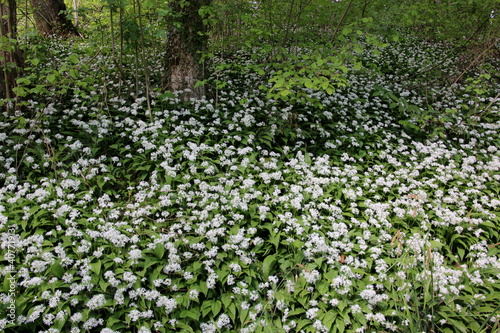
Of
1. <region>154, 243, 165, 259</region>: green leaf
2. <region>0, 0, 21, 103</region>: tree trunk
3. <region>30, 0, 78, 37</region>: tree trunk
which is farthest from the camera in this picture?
<region>30, 0, 78, 37</region>: tree trunk

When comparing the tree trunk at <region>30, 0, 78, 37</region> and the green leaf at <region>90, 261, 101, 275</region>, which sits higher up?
the tree trunk at <region>30, 0, 78, 37</region>

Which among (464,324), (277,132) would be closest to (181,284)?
(464,324)

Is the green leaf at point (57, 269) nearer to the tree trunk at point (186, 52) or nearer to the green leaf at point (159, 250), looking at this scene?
the green leaf at point (159, 250)

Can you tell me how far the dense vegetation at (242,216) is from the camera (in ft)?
9.36

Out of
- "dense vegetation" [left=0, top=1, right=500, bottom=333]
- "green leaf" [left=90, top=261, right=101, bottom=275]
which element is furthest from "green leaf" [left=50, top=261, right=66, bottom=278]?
"green leaf" [left=90, top=261, right=101, bottom=275]

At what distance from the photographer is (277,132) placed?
5.59m

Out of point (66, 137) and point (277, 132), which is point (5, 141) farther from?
point (277, 132)

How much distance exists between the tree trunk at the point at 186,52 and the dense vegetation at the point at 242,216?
319 millimetres

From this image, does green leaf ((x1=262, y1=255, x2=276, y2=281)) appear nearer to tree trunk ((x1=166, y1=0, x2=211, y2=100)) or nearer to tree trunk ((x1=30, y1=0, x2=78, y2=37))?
tree trunk ((x1=166, y1=0, x2=211, y2=100))

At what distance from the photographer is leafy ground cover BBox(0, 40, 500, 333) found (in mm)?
2844

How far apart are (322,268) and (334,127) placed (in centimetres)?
360

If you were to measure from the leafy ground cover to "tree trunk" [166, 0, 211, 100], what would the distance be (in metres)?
0.42

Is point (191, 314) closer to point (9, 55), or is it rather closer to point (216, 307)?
point (216, 307)

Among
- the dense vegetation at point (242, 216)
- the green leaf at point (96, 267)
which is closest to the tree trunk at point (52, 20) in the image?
the dense vegetation at point (242, 216)
